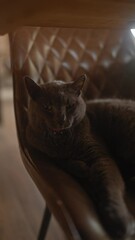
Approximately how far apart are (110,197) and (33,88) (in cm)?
27

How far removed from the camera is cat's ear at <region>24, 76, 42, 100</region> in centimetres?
71

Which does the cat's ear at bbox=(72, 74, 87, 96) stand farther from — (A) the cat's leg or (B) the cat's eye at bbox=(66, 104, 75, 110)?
(A) the cat's leg

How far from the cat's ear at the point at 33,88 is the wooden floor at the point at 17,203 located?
0.69 meters

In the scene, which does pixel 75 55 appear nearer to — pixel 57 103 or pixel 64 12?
pixel 57 103

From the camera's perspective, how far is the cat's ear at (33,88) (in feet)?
2.33

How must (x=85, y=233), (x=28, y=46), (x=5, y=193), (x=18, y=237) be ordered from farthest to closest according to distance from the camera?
(x=5, y=193) < (x=18, y=237) < (x=28, y=46) < (x=85, y=233)

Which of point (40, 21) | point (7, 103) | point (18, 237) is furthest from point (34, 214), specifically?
point (7, 103)

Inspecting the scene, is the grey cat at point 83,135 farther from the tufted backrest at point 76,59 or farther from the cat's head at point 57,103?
the tufted backrest at point 76,59

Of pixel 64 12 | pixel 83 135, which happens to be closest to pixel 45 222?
pixel 83 135

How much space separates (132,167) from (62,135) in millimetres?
160

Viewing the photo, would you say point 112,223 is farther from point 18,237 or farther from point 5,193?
point 5,193

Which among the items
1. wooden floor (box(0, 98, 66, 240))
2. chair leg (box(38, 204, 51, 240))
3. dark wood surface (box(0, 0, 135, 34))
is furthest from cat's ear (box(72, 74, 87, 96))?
wooden floor (box(0, 98, 66, 240))

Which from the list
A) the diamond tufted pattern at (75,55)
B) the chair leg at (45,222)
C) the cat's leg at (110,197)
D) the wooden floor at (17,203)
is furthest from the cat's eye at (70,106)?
the wooden floor at (17,203)

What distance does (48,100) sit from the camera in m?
0.71
